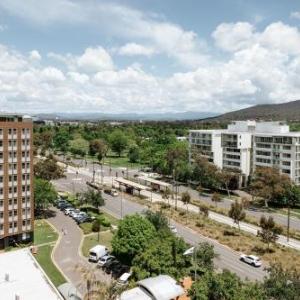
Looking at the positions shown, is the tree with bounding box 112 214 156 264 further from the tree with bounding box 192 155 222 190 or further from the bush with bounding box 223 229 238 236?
the tree with bounding box 192 155 222 190

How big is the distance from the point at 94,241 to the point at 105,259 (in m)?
9.68

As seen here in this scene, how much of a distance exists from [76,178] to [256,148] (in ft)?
175

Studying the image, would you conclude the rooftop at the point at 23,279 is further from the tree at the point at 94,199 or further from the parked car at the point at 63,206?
the parked car at the point at 63,206

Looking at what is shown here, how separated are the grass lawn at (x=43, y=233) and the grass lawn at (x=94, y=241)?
541 cm

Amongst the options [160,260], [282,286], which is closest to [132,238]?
[160,260]

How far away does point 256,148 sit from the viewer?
352ft

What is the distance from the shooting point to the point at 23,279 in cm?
4903

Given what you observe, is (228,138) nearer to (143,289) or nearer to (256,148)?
(256,148)

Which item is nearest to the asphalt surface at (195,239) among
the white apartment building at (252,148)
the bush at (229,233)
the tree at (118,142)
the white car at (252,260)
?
the white car at (252,260)

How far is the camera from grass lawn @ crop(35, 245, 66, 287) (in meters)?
48.8

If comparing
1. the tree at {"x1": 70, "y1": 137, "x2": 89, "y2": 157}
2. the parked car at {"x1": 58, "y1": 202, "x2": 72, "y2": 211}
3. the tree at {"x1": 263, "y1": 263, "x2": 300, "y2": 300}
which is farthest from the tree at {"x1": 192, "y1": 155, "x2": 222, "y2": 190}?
the tree at {"x1": 70, "y1": 137, "x2": 89, "y2": 157}

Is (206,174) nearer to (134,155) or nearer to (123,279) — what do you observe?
(134,155)

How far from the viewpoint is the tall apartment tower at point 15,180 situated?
198 feet

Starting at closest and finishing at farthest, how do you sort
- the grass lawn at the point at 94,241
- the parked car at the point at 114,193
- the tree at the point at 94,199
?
1. the grass lawn at the point at 94,241
2. the tree at the point at 94,199
3. the parked car at the point at 114,193
